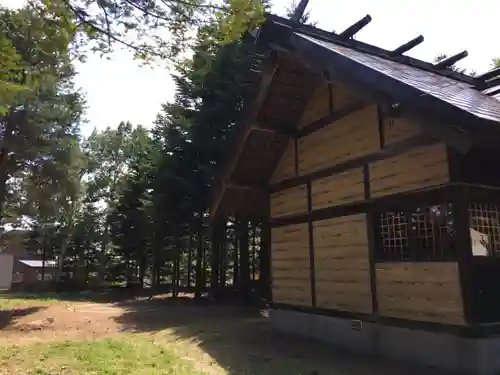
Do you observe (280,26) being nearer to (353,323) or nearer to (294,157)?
(294,157)

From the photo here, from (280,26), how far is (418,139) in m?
3.19

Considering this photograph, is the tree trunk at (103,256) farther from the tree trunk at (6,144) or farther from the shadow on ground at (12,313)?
the shadow on ground at (12,313)

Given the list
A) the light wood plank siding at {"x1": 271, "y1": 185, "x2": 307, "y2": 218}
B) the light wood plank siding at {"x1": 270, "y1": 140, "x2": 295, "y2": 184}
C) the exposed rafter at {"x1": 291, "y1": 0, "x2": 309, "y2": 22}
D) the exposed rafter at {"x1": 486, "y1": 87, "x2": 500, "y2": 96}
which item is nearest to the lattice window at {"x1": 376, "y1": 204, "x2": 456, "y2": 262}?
the light wood plank siding at {"x1": 271, "y1": 185, "x2": 307, "y2": 218}

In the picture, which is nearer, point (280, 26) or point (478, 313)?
point (478, 313)

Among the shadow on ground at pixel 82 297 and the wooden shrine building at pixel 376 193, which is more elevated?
the wooden shrine building at pixel 376 193

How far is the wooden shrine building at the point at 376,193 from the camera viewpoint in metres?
5.59

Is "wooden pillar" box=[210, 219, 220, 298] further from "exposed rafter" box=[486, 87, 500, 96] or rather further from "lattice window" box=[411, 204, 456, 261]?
"exposed rafter" box=[486, 87, 500, 96]

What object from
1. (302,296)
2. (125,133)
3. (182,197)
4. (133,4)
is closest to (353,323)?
(302,296)

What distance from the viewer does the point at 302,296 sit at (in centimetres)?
881

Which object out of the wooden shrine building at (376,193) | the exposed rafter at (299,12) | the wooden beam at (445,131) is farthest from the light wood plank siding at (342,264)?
the exposed rafter at (299,12)

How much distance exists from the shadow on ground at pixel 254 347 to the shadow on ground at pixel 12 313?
3.17m

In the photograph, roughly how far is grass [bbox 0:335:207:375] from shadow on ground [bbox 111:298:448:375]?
90 cm

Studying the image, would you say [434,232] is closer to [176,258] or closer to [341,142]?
[341,142]

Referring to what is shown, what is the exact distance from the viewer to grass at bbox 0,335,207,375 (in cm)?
629
